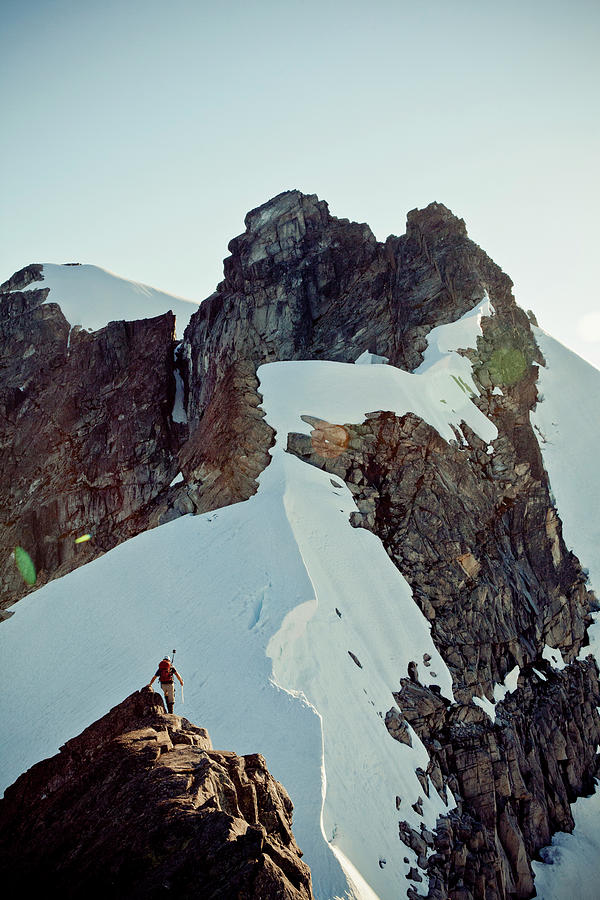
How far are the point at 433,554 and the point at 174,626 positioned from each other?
38.3 feet

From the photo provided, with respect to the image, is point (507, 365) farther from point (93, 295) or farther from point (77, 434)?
point (93, 295)

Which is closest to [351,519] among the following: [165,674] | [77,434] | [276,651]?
[276,651]

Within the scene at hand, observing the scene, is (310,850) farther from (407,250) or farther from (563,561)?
(407,250)

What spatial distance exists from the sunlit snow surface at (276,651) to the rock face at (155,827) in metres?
3.80

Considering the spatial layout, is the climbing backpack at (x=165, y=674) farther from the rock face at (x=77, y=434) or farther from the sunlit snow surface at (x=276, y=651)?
Result: the rock face at (x=77, y=434)


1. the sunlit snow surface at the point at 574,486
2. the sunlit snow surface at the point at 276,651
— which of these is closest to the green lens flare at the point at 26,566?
the sunlit snow surface at the point at 276,651

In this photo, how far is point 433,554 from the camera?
23.9 m

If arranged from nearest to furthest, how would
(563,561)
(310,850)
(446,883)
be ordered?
1. (310,850)
2. (446,883)
3. (563,561)

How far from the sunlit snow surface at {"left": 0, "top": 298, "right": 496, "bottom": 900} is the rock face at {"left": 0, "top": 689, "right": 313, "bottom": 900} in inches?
150

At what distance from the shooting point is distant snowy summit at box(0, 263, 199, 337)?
6112cm

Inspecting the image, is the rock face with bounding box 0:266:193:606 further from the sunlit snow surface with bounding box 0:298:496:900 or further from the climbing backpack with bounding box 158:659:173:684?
the climbing backpack with bounding box 158:659:173:684

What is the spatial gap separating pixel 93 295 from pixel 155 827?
217 feet

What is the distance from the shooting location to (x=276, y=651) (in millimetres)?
15203

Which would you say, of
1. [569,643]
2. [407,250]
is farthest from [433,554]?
[407,250]
